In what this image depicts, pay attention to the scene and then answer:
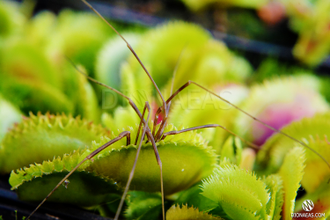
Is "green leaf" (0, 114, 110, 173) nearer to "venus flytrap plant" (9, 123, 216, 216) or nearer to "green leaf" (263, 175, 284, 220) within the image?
"venus flytrap plant" (9, 123, 216, 216)

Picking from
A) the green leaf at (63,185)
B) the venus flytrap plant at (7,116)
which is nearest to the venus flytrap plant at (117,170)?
the green leaf at (63,185)

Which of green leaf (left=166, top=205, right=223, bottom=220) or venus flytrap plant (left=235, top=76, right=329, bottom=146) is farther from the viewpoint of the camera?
venus flytrap plant (left=235, top=76, right=329, bottom=146)

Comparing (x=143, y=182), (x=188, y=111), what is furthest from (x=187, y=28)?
(x=143, y=182)

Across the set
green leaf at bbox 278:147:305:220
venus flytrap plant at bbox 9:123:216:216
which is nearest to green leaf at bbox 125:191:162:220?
venus flytrap plant at bbox 9:123:216:216

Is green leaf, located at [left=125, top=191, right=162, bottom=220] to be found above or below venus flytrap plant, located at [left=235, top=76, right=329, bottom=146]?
below

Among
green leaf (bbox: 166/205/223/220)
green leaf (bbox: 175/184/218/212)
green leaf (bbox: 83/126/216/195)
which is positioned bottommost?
green leaf (bbox: 175/184/218/212)

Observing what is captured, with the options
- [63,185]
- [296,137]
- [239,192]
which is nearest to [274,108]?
[296,137]

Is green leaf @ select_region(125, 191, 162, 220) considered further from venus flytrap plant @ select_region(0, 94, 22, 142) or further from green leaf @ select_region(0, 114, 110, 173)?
venus flytrap plant @ select_region(0, 94, 22, 142)

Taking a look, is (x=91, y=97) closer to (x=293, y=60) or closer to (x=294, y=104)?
(x=294, y=104)

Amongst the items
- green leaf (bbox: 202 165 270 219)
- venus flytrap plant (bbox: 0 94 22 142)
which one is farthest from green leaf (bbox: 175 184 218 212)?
venus flytrap plant (bbox: 0 94 22 142)

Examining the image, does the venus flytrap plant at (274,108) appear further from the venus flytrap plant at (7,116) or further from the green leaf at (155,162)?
the venus flytrap plant at (7,116)

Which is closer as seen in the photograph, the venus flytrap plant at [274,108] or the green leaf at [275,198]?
the green leaf at [275,198]

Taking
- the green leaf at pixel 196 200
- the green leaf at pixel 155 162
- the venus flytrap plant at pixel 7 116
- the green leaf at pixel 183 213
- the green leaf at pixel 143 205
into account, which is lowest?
the green leaf at pixel 143 205
